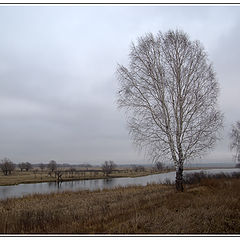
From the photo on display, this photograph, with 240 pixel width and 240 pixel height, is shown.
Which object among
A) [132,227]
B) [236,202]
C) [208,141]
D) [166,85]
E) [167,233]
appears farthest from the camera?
[166,85]

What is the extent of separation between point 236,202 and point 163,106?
263 inches

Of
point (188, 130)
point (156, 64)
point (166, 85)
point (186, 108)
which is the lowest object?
point (188, 130)

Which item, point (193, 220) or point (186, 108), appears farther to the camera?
point (186, 108)

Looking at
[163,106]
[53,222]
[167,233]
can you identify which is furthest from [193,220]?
[163,106]

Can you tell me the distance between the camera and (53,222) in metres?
7.00

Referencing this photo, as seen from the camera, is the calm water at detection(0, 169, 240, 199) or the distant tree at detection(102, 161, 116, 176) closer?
the calm water at detection(0, 169, 240, 199)

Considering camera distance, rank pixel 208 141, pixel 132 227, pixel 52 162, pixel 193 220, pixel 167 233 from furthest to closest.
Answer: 1. pixel 52 162
2. pixel 208 141
3. pixel 193 220
4. pixel 132 227
5. pixel 167 233

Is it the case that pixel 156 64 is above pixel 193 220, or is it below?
above

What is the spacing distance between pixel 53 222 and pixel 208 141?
927 cm

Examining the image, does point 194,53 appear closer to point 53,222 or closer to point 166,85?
point 166,85

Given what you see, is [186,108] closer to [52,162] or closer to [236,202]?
[236,202]

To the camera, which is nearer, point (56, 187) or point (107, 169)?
point (56, 187)

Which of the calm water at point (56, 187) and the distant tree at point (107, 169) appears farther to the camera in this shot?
the distant tree at point (107, 169)

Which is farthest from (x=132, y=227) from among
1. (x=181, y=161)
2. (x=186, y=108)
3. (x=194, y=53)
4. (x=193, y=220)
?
(x=194, y=53)
